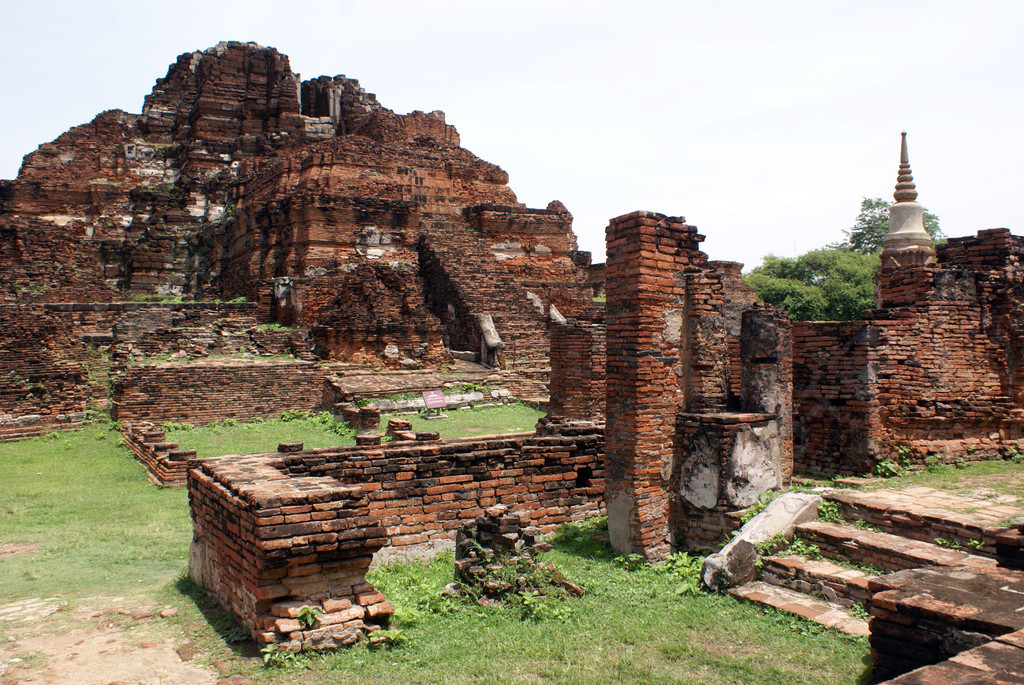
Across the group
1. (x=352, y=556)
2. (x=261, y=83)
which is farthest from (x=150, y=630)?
(x=261, y=83)

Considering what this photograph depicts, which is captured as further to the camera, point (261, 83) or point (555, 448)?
point (261, 83)

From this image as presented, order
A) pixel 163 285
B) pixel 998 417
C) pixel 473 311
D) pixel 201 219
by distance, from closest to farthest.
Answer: pixel 998 417, pixel 473 311, pixel 163 285, pixel 201 219

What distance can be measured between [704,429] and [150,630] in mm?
4501

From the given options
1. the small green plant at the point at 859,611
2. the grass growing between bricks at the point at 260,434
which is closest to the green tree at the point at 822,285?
the grass growing between bricks at the point at 260,434

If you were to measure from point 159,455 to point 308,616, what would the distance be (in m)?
7.21

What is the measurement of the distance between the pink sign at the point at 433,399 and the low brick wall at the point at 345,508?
Answer: 6593mm

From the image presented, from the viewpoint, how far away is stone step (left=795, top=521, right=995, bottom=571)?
5555 millimetres

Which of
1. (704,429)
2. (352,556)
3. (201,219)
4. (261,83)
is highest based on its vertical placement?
(261,83)

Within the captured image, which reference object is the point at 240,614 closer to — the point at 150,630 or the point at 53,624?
the point at 150,630

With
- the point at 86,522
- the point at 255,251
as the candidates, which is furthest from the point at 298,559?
the point at 255,251

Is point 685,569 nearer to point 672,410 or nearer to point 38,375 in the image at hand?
point 672,410

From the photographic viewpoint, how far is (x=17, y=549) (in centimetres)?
752

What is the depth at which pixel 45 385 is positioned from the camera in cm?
1558

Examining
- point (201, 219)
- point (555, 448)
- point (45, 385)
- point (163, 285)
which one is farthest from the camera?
point (201, 219)
